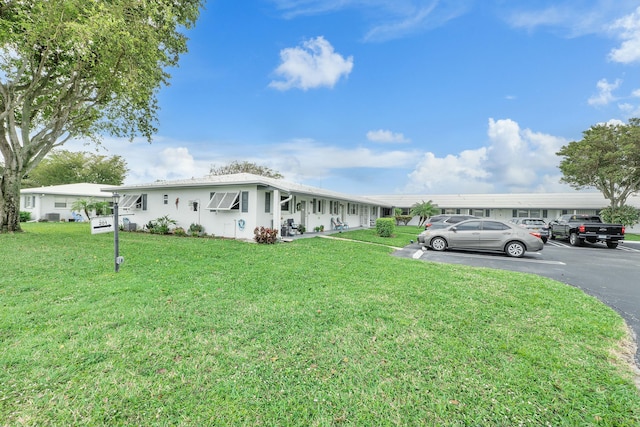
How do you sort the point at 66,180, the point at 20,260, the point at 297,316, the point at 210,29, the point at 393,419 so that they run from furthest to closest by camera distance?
1. the point at 66,180
2. the point at 210,29
3. the point at 20,260
4. the point at 297,316
5. the point at 393,419

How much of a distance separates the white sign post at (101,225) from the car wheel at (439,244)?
36.7ft

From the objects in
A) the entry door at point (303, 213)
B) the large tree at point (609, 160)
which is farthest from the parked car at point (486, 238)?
the large tree at point (609, 160)

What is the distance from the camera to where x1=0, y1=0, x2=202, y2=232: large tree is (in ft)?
29.0

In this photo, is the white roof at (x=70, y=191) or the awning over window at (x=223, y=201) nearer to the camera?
the awning over window at (x=223, y=201)

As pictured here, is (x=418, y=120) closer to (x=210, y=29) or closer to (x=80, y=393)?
(x=210, y=29)

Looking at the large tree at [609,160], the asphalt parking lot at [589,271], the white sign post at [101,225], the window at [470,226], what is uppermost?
the large tree at [609,160]

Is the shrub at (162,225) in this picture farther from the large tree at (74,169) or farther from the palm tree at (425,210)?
the large tree at (74,169)

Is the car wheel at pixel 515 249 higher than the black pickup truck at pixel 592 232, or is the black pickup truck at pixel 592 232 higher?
the black pickup truck at pixel 592 232

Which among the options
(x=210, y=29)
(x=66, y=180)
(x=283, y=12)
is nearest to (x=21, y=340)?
(x=283, y=12)

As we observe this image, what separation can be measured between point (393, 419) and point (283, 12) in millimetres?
13886

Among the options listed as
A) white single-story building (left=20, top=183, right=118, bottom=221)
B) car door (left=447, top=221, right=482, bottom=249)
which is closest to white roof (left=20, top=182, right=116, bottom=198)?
white single-story building (left=20, top=183, right=118, bottom=221)

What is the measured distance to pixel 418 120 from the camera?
59.0ft

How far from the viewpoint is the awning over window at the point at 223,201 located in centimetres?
1283

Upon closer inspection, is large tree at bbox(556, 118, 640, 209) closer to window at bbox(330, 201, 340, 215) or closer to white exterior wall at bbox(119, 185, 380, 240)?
window at bbox(330, 201, 340, 215)
